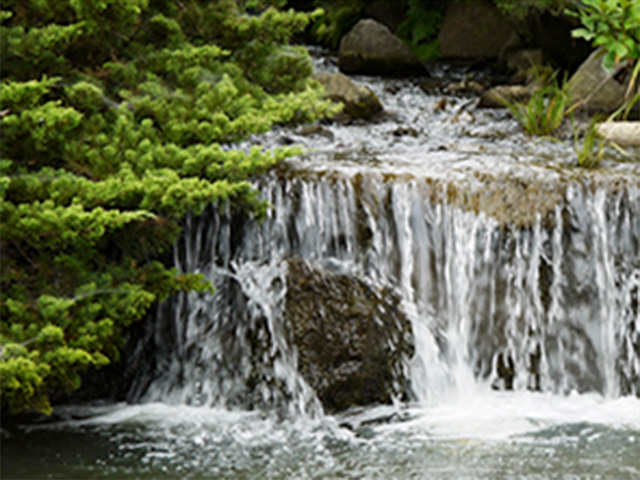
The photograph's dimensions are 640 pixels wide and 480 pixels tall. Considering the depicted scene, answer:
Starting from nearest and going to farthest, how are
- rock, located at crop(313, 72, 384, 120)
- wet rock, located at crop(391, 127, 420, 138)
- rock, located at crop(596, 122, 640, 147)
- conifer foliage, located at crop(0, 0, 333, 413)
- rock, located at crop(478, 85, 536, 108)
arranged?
conifer foliage, located at crop(0, 0, 333, 413)
rock, located at crop(596, 122, 640, 147)
wet rock, located at crop(391, 127, 420, 138)
rock, located at crop(313, 72, 384, 120)
rock, located at crop(478, 85, 536, 108)

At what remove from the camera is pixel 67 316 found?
4.71 meters

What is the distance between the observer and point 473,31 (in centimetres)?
1346

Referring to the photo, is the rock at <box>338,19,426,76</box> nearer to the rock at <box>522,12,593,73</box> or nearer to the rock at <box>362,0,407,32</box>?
the rock at <box>522,12,593,73</box>

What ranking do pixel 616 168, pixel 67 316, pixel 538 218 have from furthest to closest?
1. pixel 616 168
2. pixel 538 218
3. pixel 67 316

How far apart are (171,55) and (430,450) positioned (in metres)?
3.04

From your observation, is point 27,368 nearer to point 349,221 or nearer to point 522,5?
point 349,221

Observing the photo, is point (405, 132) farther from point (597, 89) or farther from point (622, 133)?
point (597, 89)

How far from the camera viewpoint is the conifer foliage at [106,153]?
462 cm

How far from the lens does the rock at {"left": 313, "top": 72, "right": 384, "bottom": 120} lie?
30.6ft

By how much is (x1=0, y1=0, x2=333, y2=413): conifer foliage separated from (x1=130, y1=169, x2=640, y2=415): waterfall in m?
0.42

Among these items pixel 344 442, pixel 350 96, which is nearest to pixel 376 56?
pixel 350 96

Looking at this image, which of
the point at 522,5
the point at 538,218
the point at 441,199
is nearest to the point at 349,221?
the point at 441,199

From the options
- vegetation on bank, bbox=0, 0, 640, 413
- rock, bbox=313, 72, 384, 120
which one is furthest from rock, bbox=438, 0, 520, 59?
vegetation on bank, bbox=0, 0, 640, 413

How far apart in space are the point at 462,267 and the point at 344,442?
5.68 ft
